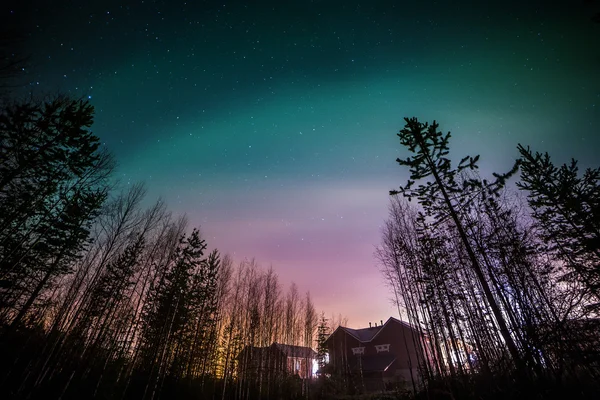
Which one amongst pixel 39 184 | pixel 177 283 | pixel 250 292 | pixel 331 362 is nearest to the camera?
pixel 39 184

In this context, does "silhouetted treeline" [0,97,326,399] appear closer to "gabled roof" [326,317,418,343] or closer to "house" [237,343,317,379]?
"house" [237,343,317,379]

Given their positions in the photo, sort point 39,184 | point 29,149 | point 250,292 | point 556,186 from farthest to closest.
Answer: point 250,292
point 556,186
point 39,184
point 29,149

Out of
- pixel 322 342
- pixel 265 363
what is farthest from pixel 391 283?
pixel 322 342

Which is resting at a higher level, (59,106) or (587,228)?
(59,106)

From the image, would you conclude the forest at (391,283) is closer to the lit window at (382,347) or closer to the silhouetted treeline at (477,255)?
the silhouetted treeline at (477,255)

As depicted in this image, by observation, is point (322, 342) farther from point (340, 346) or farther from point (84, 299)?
point (84, 299)

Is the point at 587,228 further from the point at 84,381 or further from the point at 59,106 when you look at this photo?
the point at 84,381

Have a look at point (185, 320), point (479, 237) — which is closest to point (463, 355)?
point (479, 237)

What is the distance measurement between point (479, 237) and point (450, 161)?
3.95 m

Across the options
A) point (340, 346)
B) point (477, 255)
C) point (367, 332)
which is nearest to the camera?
point (477, 255)

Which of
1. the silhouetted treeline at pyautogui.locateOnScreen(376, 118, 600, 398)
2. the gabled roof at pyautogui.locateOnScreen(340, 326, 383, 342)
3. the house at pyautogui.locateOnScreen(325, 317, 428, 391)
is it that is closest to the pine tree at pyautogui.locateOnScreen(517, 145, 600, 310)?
the silhouetted treeline at pyautogui.locateOnScreen(376, 118, 600, 398)

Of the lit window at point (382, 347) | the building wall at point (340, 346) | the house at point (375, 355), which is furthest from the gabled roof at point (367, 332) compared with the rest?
the lit window at point (382, 347)

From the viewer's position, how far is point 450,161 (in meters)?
11.5

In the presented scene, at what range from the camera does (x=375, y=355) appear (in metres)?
32.8
